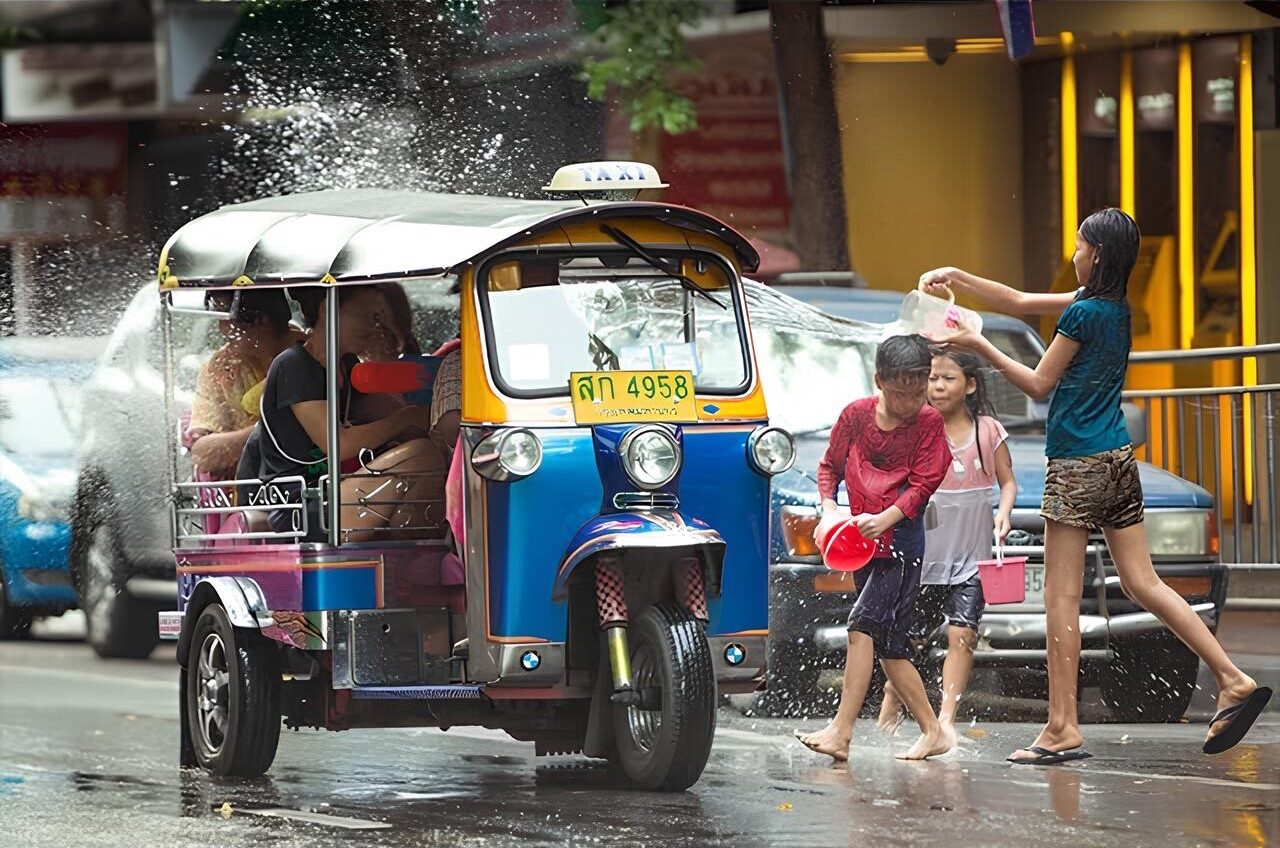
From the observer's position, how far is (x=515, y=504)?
9273 mm

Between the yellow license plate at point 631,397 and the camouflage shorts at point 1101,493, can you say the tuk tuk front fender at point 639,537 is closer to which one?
the yellow license plate at point 631,397

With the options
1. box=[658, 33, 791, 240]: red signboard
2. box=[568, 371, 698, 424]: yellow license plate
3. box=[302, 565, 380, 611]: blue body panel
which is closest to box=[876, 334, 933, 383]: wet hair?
box=[568, 371, 698, 424]: yellow license plate

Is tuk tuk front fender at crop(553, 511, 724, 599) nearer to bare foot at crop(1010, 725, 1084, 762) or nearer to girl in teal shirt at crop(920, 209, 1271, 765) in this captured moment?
girl in teal shirt at crop(920, 209, 1271, 765)

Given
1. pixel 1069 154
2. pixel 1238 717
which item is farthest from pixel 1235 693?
pixel 1069 154

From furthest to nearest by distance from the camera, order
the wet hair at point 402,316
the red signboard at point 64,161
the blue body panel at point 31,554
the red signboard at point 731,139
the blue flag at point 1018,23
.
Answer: the red signboard at point 64,161
the red signboard at point 731,139
the blue body panel at point 31,554
the blue flag at point 1018,23
the wet hair at point 402,316

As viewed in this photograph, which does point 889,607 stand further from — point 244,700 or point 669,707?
point 244,700

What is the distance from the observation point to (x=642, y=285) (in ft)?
32.4

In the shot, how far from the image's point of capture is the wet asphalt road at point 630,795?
830cm

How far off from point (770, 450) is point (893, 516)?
742mm

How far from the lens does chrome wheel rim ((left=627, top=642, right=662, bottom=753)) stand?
30.3 feet

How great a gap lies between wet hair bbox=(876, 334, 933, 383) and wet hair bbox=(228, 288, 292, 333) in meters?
2.50

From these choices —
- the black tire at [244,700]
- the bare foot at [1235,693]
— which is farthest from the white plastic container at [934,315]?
the black tire at [244,700]

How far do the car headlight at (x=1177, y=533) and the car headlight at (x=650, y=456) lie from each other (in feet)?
11.3

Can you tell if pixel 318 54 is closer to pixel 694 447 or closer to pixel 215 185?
pixel 215 185
